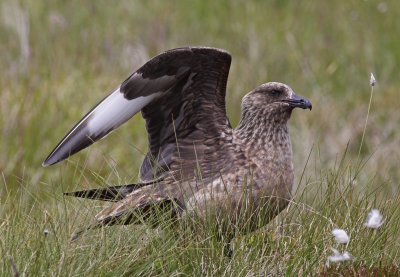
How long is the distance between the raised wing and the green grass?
222 millimetres

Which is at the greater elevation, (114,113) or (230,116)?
(114,113)

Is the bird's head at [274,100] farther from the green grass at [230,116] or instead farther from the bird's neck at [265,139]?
the green grass at [230,116]

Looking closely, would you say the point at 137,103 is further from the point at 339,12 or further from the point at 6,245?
the point at 339,12

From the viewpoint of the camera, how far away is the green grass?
15.1 ft

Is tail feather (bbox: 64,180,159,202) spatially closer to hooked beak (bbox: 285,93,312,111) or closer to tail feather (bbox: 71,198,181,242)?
tail feather (bbox: 71,198,181,242)

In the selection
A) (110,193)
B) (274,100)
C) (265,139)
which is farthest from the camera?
(274,100)

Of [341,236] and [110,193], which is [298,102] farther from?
[341,236]

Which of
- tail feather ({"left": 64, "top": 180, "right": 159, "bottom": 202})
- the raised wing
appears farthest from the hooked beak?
tail feather ({"left": 64, "top": 180, "right": 159, "bottom": 202})

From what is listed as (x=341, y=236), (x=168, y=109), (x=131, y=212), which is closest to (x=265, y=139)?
(x=168, y=109)

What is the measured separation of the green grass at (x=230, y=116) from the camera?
4.60 meters

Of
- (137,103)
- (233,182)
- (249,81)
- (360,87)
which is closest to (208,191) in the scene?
(233,182)

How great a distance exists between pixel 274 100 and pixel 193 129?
0.39 m

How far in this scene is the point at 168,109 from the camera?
5.75 metres

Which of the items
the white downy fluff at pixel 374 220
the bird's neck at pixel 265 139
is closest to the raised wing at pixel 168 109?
the bird's neck at pixel 265 139
